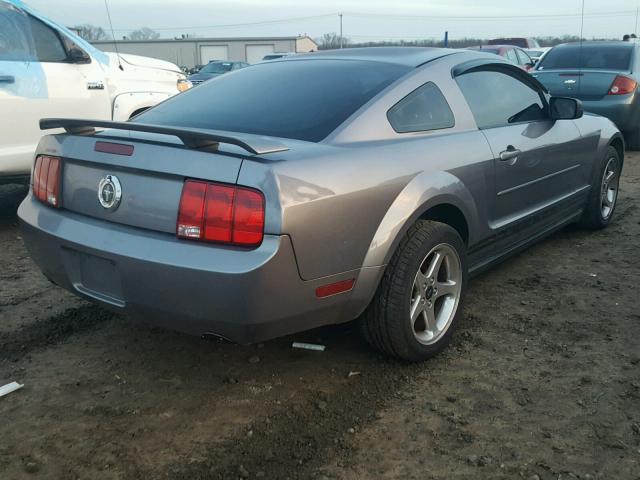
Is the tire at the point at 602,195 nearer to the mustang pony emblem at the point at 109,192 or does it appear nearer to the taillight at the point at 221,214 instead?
the taillight at the point at 221,214

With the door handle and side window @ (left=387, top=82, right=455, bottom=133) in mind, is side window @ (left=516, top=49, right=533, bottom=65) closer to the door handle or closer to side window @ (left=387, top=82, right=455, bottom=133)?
the door handle

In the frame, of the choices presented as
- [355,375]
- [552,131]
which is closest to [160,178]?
[355,375]

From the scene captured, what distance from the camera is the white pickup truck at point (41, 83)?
5.18 meters

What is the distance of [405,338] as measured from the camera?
2.86 metres

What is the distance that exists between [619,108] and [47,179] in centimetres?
788

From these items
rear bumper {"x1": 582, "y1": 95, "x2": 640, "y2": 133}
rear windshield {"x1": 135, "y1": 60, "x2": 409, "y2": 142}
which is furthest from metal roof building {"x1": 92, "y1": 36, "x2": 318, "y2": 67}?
rear windshield {"x1": 135, "y1": 60, "x2": 409, "y2": 142}

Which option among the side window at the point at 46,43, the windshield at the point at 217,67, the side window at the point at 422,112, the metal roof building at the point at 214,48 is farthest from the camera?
the metal roof building at the point at 214,48

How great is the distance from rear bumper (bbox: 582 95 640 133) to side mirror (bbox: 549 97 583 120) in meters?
4.99

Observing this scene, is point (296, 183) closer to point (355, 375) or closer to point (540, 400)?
point (355, 375)

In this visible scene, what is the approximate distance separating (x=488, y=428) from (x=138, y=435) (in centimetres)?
136

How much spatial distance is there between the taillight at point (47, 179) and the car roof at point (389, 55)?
149 centimetres

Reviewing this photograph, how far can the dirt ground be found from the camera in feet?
7.52

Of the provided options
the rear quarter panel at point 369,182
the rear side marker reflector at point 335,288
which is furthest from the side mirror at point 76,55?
the rear side marker reflector at point 335,288

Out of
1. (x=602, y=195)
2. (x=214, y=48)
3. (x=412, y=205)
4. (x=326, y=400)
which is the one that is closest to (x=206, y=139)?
(x=412, y=205)
